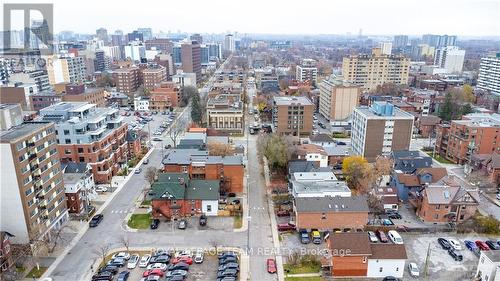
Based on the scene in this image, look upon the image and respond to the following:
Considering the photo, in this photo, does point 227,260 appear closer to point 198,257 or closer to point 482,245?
point 198,257

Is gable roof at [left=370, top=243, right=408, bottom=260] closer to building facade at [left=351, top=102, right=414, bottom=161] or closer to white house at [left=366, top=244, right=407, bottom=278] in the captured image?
white house at [left=366, top=244, right=407, bottom=278]

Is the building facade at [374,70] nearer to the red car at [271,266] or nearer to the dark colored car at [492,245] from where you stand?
the dark colored car at [492,245]

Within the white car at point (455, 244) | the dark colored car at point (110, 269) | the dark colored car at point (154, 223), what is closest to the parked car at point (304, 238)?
the white car at point (455, 244)

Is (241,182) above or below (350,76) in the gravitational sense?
below

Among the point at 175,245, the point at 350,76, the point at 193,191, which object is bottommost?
the point at 175,245

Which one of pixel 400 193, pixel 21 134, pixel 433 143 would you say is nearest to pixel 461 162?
pixel 433 143

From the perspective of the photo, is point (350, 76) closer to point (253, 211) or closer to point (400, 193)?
point (400, 193)
